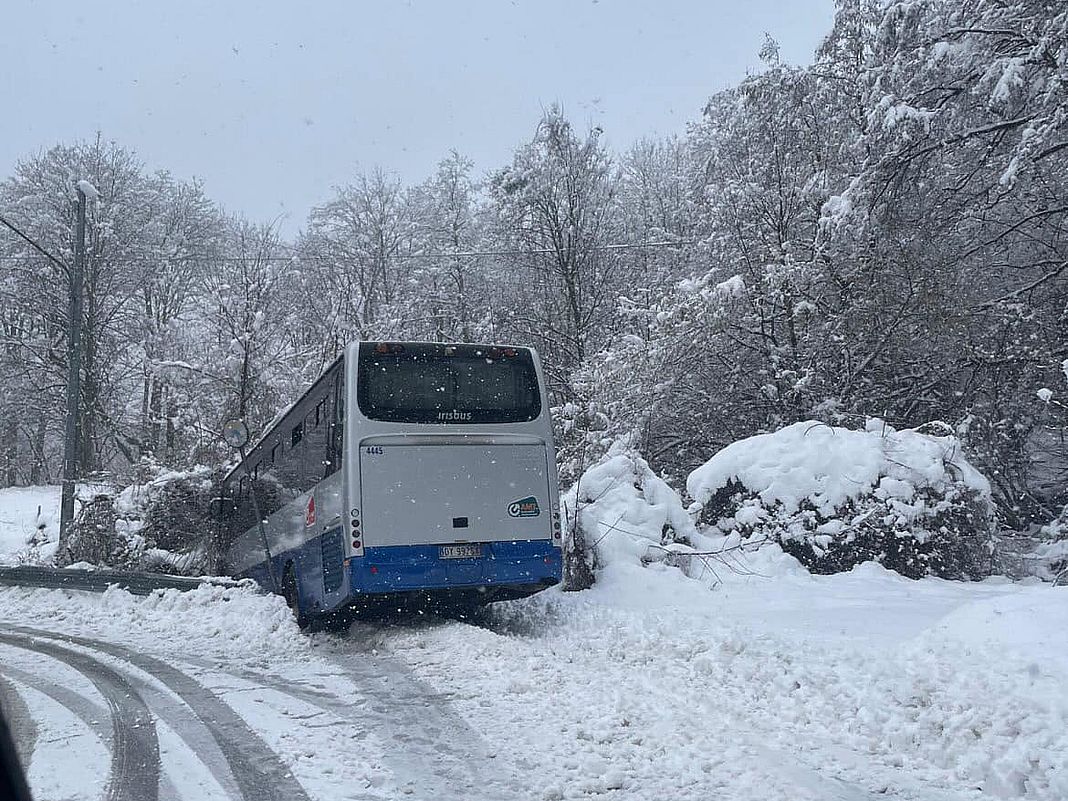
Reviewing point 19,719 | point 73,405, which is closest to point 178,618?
point 19,719

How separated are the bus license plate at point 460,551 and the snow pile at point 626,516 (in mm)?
2743

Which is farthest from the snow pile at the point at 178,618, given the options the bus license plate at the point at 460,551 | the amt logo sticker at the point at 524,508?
the amt logo sticker at the point at 524,508

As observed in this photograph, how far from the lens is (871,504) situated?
1228 cm

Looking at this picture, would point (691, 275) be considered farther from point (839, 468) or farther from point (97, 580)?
point (97, 580)

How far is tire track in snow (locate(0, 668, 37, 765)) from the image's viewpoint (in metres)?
6.09

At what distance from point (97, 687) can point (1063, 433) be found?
15.4 meters

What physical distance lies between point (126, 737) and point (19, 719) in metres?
1.27

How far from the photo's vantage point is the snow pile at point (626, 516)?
12.8 m

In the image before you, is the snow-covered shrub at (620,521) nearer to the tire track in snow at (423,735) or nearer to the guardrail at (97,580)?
the tire track in snow at (423,735)

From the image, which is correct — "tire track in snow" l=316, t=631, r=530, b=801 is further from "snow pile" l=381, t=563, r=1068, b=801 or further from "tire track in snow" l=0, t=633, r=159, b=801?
"tire track in snow" l=0, t=633, r=159, b=801

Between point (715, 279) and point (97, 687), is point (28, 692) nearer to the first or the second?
point (97, 687)

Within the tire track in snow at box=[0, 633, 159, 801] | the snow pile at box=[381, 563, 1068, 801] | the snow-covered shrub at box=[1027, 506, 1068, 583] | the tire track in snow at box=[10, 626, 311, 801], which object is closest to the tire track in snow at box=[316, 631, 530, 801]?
the snow pile at box=[381, 563, 1068, 801]

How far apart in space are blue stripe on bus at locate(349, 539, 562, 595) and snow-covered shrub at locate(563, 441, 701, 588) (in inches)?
77.7

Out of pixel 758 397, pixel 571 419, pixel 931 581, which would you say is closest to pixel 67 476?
pixel 571 419
